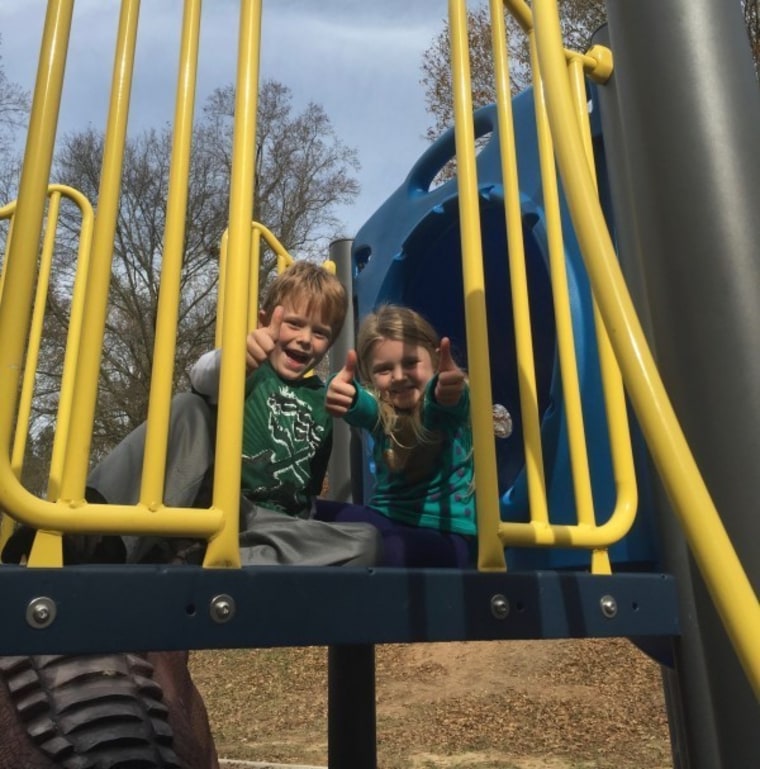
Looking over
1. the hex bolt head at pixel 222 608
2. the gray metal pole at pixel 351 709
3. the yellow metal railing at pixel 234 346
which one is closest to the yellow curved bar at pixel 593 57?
the yellow metal railing at pixel 234 346

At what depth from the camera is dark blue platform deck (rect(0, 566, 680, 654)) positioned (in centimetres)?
75

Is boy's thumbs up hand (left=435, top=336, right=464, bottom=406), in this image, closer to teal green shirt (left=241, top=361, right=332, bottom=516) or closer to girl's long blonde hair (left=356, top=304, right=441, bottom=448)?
girl's long blonde hair (left=356, top=304, right=441, bottom=448)

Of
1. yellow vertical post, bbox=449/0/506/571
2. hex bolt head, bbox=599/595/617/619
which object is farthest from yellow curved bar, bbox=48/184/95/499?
hex bolt head, bbox=599/595/617/619

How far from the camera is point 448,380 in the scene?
4.59 feet

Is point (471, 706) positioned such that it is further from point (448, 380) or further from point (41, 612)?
point (41, 612)

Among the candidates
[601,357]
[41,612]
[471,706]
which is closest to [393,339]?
[601,357]

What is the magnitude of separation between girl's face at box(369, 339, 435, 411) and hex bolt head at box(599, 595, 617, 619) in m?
0.67

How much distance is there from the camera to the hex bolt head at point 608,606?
109 centimetres

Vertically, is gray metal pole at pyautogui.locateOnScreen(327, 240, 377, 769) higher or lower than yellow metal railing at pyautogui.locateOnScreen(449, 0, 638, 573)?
lower

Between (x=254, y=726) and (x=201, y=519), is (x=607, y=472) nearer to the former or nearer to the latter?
Result: (x=201, y=519)

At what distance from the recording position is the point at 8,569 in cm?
74

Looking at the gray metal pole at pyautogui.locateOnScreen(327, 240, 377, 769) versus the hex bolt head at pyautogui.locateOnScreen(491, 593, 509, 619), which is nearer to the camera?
the hex bolt head at pyautogui.locateOnScreen(491, 593, 509, 619)

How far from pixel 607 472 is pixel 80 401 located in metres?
1.12

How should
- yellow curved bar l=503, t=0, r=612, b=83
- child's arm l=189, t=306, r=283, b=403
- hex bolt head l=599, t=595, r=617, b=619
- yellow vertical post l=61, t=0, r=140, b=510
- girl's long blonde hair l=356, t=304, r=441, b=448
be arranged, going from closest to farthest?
A: yellow vertical post l=61, t=0, r=140, b=510 → hex bolt head l=599, t=595, r=617, b=619 → child's arm l=189, t=306, r=283, b=403 → yellow curved bar l=503, t=0, r=612, b=83 → girl's long blonde hair l=356, t=304, r=441, b=448
